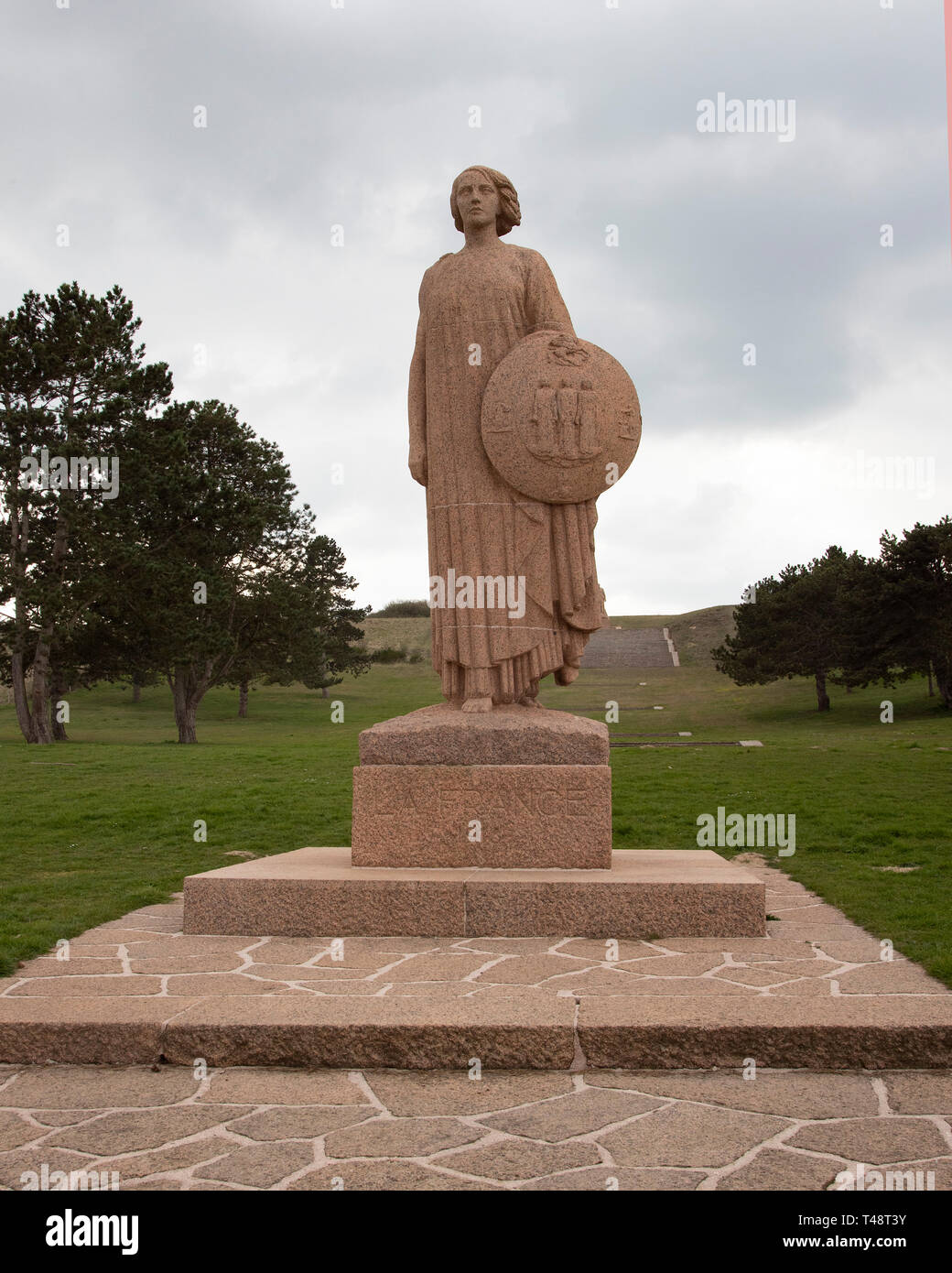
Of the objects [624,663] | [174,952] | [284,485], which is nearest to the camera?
[174,952]

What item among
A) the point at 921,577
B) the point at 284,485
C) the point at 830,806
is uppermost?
the point at 284,485

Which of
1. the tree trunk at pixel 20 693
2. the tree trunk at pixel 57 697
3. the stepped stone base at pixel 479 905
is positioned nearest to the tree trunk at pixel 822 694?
the tree trunk at pixel 57 697

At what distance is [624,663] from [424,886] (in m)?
45.4

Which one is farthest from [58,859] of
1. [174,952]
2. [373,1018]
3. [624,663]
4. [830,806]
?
[624,663]

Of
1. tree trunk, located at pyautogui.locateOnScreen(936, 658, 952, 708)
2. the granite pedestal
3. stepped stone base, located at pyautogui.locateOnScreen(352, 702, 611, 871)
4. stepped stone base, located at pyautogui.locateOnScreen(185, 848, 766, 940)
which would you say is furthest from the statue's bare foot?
tree trunk, located at pyautogui.locateOnScreen(936, 658, 952, 708)

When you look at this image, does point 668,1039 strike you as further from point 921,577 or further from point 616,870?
point 921,577

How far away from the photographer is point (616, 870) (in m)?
5.96

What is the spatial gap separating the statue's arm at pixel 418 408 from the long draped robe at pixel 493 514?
15cm

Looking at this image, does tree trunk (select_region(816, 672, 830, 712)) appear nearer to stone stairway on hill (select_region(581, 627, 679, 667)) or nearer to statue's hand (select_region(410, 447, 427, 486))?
stone stairway on hill (select_region(581, 627, 679, 667))

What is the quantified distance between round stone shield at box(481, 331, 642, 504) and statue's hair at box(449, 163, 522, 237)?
974mm

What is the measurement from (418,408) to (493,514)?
0.88m

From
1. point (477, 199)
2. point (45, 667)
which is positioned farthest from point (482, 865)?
point (45, 667)

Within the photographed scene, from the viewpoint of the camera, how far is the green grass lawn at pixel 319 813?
661 centimetres

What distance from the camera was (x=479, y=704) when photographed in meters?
6.50
